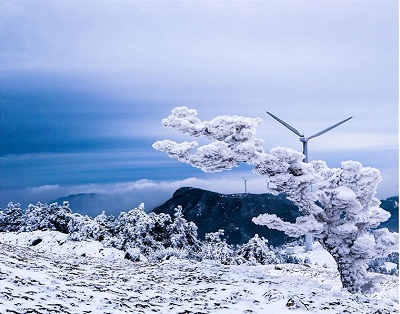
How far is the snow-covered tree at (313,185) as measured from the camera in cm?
1822

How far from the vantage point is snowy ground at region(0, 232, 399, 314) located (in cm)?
1062

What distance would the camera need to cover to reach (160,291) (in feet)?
42.8

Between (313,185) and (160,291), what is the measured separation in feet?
29.2

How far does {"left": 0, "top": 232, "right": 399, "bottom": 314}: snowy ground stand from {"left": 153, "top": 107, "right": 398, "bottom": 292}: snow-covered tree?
14.4 ft

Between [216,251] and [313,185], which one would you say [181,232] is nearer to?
[216,251]

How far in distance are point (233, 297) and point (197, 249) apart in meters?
25.9

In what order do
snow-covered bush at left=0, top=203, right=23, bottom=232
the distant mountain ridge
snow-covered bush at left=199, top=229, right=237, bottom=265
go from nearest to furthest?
snow-covered bush at left=199, top=229, right=237, bottom=265 < snow-covered bush at left=0, top=203, right=23, bottom=232 < the distant mountain ridge

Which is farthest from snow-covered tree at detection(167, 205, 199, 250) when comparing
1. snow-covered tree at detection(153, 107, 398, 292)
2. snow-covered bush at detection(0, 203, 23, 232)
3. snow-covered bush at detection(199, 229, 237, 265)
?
snow-covered tree at detection(153, 107, 398, 292)

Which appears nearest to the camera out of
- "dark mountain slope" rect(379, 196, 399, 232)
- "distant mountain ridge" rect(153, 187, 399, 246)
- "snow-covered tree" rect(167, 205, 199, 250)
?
"dark mountain slope" rect(379, 196, 399, 232)

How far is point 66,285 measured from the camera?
40.2ft

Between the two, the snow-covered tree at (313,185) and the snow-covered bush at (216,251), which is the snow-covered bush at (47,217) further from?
the snow-covered tree at (313,185)

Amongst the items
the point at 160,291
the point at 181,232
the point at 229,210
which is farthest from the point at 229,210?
the point at 160,291

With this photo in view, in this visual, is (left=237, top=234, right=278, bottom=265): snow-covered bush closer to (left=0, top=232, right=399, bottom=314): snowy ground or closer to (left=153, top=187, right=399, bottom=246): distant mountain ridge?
(left=0, top=232, right=399, bottom=314): snowy ground

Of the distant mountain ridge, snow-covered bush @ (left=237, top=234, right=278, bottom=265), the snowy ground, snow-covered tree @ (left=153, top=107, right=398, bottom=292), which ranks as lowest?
the distant mountain ridge
